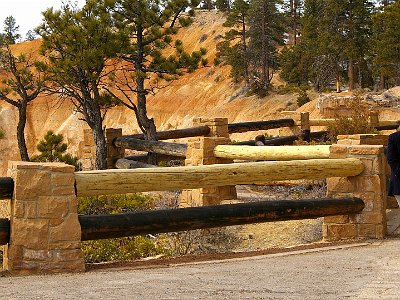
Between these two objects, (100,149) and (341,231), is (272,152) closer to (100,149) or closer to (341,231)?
(341,231)

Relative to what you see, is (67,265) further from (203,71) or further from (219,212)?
(203,71)

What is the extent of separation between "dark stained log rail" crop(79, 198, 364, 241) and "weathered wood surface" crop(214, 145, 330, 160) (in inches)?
52.0

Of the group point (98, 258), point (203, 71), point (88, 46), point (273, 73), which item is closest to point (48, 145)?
point (88, 46)

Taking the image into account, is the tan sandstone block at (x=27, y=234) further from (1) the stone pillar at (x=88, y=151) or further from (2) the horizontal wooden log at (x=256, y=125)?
(2) the horizontal wooden log at (x=256, y=125)

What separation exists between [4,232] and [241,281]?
2.54 meters

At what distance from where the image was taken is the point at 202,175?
821 centimetres

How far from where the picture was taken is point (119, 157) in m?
18.8

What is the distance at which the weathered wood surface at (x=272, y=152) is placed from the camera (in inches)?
400

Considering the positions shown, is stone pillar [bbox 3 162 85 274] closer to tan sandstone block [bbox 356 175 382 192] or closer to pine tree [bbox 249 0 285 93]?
tan sandstone block [bbox 356 175 382 192]

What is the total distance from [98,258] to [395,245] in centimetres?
392

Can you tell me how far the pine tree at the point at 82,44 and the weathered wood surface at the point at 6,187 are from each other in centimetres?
1488

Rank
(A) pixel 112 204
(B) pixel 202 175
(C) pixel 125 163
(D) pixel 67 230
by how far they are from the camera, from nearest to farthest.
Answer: (D) pixel 67 230
(B) pixel 202 175
(A) pixel 112 204
(C) pixel 125 163

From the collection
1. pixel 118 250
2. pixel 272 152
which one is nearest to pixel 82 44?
pixel 272 152

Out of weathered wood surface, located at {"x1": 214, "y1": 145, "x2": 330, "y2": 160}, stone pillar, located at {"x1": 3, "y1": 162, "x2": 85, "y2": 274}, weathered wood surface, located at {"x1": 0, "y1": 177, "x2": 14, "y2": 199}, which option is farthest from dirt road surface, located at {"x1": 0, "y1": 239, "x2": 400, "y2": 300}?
weathered wood surface, located at {"x1": 214, "y1": 145, "x2": 330, "y2": 160}
